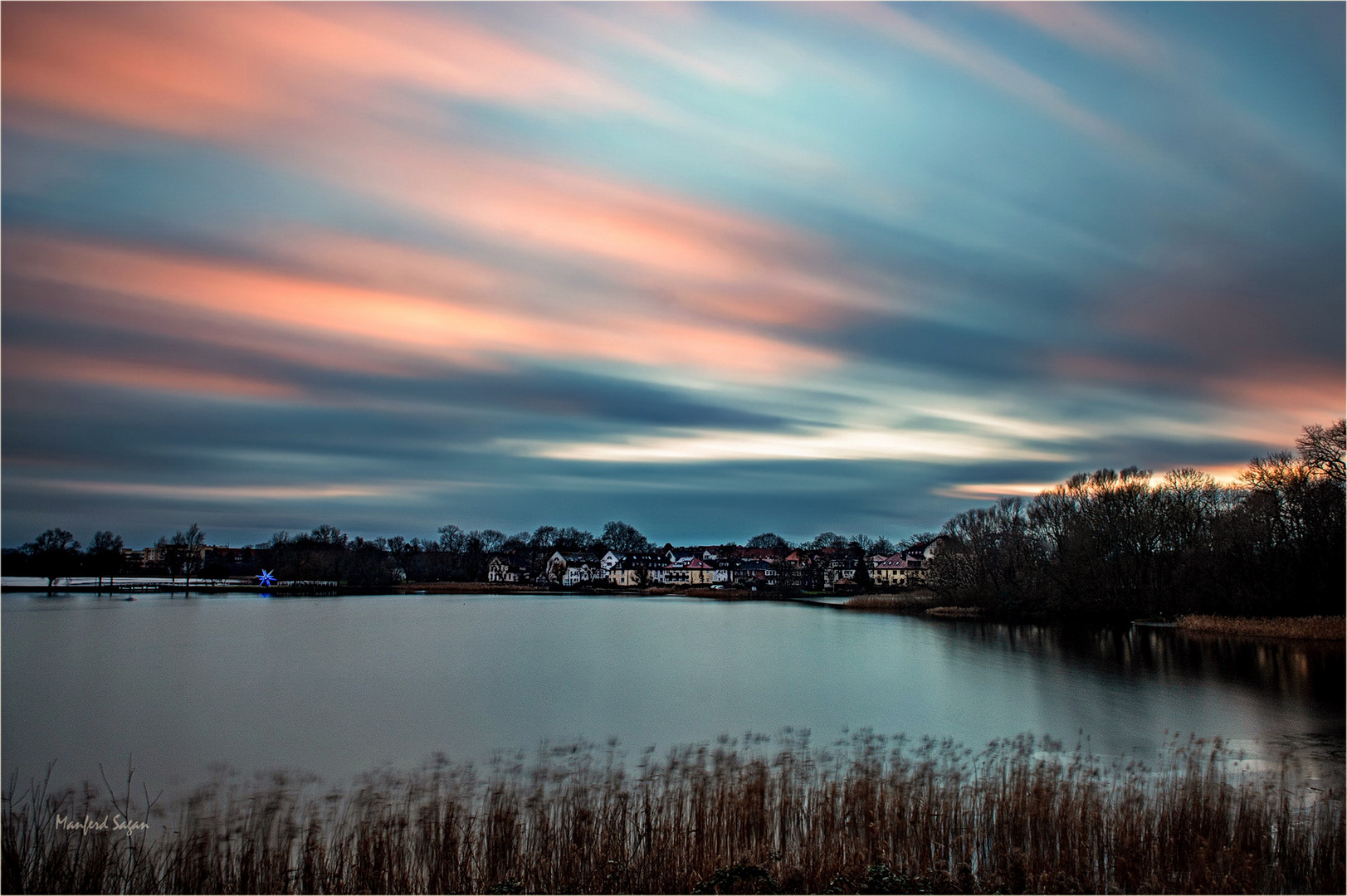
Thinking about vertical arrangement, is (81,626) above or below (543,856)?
below

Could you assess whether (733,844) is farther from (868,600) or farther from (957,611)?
(868,600)

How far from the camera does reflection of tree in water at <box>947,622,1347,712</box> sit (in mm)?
25875

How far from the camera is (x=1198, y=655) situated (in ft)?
112

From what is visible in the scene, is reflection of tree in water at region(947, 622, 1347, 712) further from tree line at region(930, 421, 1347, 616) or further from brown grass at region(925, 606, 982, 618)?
brown grass at region(925, 606, 982, 618)

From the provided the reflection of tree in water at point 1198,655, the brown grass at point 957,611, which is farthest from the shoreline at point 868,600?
the reflection of tree in water at point 1198,655

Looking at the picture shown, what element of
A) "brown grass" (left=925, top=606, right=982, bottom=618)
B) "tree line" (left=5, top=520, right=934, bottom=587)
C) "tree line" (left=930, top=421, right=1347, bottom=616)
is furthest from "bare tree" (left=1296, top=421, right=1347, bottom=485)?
"tree line" (left=5, top=520, right=934, bottom=587)

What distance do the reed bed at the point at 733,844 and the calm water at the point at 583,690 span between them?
5277 millimetres

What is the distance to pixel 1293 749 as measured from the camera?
16203 millimetres

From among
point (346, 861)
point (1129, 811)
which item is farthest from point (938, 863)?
point (346, 861)

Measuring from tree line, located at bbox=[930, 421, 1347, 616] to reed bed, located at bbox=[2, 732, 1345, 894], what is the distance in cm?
3550

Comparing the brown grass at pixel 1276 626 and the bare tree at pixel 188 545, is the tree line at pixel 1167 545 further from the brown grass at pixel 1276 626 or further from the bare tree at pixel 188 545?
the bare tree at pixel 188 545

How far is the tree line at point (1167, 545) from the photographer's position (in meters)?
40.5

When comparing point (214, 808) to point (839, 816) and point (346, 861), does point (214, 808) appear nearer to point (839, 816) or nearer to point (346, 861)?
point (346, 861)

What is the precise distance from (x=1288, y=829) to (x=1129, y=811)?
71.7 inches
